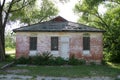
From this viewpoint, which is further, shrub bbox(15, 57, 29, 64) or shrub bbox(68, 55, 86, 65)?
shrub bbox(15, 57, 29, 64)

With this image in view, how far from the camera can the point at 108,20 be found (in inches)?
1650

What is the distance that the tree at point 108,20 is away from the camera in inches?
1341

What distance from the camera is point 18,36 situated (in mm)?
29969

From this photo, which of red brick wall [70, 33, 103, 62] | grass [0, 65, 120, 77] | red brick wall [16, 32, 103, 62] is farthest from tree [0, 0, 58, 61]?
grass [0, 65, 120, 77]

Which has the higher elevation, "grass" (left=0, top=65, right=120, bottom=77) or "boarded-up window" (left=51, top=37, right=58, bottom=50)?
"boarded-up window" (left=51, top=37, right=58, bottom=50)

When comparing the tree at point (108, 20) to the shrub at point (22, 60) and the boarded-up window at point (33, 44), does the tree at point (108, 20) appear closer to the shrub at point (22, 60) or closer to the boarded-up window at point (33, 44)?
the boarded-up window at point (33, 44)

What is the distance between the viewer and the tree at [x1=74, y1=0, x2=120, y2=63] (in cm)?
3406

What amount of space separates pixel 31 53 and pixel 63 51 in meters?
3.36

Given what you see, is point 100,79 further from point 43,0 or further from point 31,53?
point 43,0

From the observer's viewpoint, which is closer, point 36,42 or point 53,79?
point 53,79

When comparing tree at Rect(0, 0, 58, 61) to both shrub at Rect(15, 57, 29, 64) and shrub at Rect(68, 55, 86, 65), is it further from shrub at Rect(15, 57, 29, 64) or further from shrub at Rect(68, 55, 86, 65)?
shrub at Rect(68, 55, 86, 65)

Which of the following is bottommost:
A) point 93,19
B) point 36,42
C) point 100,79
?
point 100,79

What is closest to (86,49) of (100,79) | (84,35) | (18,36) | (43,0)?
(84,35)

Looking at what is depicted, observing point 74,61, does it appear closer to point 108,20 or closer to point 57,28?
point 57,28
